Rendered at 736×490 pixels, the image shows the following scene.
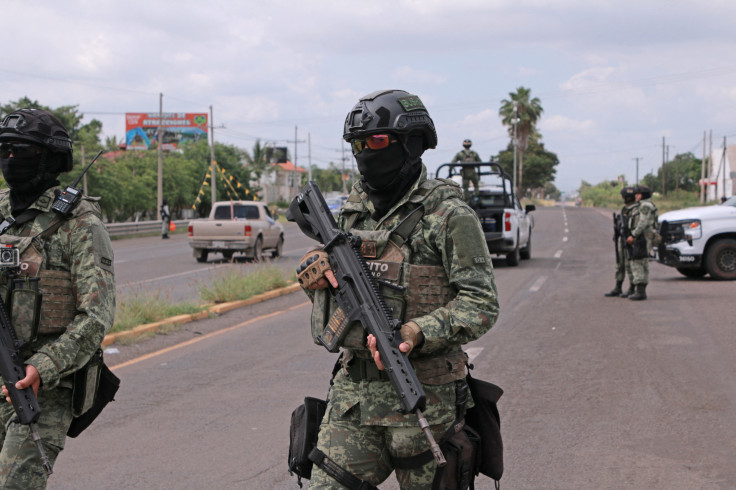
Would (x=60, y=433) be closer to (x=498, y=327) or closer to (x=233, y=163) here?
(x=498, y=327)

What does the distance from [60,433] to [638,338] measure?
743cm

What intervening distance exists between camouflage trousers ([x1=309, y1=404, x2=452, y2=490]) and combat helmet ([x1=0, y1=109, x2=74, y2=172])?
5.04 feet

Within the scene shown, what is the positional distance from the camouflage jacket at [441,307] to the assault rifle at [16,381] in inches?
40.7

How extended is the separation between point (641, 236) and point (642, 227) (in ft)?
0.68

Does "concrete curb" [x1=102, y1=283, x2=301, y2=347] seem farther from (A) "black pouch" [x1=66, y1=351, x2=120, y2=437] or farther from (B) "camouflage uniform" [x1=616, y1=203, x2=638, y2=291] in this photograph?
(B) "camouflage uniform" [x1=616, y1=203, x2=638, y2=291]

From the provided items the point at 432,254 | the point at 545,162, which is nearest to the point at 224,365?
the point at 432,254

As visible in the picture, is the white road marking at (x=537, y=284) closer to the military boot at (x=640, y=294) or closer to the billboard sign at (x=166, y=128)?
the military boot at (x=640, y=294)

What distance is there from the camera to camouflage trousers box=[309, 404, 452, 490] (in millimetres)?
2926

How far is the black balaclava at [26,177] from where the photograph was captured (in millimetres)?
3258

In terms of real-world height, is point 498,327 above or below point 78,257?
below

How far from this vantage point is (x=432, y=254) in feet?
9.75

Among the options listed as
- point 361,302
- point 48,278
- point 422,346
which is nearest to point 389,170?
point 361,302

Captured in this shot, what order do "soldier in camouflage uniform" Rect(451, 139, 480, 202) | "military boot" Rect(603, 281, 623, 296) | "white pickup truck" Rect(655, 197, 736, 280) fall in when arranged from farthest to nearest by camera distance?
"soldier in camouflage uniform" Rect(451, 139, 480, 202) < "white pickup truck" Rect(655, 197, 736, 280) < "military boot" Rect(603, 281, 623, 296)

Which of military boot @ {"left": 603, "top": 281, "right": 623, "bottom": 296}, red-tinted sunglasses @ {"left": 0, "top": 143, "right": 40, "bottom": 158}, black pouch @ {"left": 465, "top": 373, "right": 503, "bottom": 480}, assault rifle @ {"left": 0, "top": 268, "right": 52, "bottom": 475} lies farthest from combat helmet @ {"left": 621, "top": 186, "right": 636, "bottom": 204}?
assault rifle @ {"left": 0, "top": 268, "right": 52, "bottom": 475}
